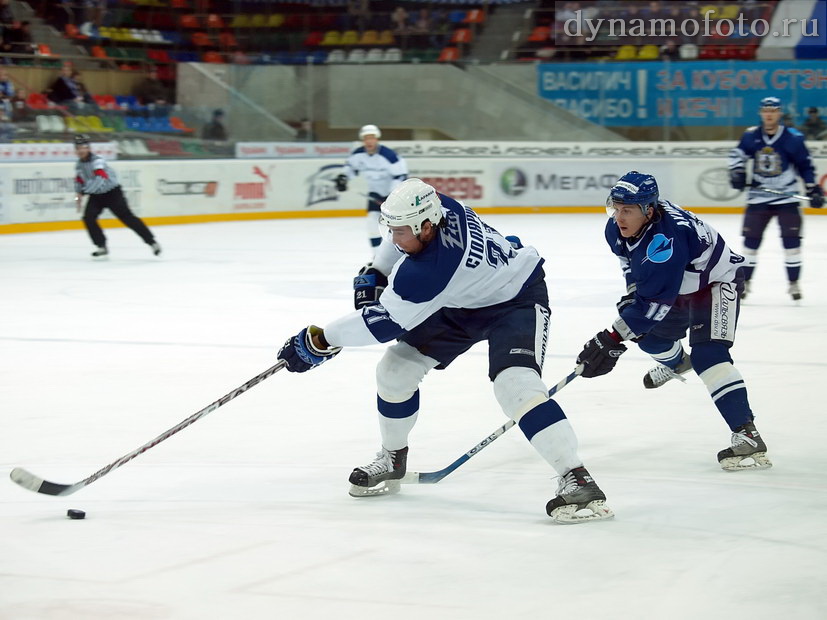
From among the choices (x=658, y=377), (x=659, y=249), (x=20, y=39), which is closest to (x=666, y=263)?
(x=659, y=249)

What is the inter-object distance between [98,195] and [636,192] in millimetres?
7980

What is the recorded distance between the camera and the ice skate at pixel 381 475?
11.3 feet

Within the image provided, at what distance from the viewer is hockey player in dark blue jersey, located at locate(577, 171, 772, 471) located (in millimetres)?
3424

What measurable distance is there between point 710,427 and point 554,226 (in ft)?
29.3

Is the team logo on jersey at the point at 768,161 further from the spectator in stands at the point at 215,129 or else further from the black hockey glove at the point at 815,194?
the spectator in stands at the point at 215,129

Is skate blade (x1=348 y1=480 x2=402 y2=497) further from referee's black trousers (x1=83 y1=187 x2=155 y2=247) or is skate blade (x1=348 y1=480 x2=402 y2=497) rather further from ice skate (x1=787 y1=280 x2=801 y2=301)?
referee's black trousers (x1=83 y1=187 x2=155 y2=247)

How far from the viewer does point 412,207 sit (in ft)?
9.97

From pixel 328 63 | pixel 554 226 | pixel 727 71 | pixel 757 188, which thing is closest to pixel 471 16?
pixel 328 63

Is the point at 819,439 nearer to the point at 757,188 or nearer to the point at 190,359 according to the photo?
the point at 190,359

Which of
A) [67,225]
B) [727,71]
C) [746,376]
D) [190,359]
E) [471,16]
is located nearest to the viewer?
[746,376]

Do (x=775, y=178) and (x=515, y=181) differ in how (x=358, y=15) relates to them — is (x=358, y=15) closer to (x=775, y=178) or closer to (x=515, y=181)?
(x=515, y=181)

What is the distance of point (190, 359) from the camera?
577 centimetres

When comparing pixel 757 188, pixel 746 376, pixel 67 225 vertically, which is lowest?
pixel 67 225

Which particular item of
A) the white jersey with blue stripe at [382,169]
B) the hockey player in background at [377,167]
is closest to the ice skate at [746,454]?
the hockey player in background at [377,167]
